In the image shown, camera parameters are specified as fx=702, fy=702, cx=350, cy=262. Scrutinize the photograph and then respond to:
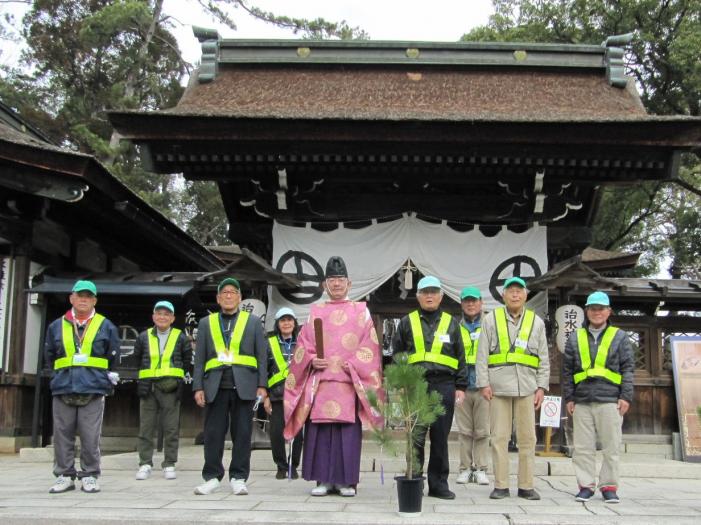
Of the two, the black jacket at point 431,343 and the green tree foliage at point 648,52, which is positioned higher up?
the green tree foliage at point 648,52

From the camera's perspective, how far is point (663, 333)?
31.1 ft

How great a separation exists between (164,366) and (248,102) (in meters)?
4.17

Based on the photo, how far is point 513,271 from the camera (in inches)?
373

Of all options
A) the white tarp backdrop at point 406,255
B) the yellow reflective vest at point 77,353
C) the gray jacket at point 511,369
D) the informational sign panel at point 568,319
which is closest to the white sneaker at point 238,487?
the yellow reflective vest at point 77,353

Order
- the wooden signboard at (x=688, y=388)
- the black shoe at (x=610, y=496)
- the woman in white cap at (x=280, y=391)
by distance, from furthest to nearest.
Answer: the wooden signboard at (x=688, y=388) → the woman in white cap at (x=280, y=391) → the black shoe at (x=610, y=496)

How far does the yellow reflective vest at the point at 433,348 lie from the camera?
5633 millimetres

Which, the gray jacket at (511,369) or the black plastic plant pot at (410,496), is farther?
the gray jacket at (511,369)

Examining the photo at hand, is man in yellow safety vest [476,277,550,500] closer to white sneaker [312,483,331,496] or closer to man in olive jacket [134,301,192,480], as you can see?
white sneaker [312,483,331,496]

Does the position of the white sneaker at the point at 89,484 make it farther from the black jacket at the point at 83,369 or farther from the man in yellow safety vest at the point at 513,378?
the man in yellow safety vest at the point at 513,378

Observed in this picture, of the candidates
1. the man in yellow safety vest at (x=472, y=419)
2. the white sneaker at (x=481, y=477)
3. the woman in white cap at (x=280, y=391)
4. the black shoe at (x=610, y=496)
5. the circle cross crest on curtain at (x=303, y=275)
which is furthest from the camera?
the circle cross crest on curtain at (x=303, y=275)

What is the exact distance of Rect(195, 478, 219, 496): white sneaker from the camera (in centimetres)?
556

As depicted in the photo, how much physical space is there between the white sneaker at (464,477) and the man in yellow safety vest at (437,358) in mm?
1136

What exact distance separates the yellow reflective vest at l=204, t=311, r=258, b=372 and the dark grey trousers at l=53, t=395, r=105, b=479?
1068mm

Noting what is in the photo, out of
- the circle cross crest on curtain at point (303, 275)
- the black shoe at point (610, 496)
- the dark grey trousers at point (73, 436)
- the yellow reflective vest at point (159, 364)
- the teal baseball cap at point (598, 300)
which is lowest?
the black shoe at point (610, 496)
